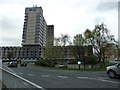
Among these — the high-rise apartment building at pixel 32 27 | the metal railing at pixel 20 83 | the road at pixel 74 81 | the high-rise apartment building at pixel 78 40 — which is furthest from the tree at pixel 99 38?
the high-rise apartment building at pixel 32 27

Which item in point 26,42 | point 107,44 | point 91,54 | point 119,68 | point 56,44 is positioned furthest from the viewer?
point 26,42

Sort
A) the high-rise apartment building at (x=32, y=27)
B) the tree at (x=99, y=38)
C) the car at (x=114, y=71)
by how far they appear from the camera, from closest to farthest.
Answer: the car at (x=114, y=71)
the tree at (x=99, y=38)
the high-rise apartment building at (x=32, y=27)

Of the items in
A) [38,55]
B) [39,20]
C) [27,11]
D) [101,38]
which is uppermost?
[27,11]

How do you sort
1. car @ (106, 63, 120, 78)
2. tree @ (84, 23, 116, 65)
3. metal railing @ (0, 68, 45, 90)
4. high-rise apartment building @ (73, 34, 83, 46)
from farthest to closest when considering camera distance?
high-rise apartment building @ (73, 34, 83, 46) < tree @ (84, 23, 116, 65) < car @ (106, 63, 120, 78) < metal railing @ (0, 68, 45, 90)

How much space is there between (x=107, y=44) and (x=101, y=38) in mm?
Answer: 2273

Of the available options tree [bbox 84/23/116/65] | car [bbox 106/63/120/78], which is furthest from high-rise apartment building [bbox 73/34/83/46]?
car [bbox 106/63/120/78]

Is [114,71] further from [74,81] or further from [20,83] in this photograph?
[20,83]

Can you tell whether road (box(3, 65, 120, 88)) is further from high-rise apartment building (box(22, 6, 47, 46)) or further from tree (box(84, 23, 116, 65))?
high-rise apartment building (box(22, 6, 47, 46))

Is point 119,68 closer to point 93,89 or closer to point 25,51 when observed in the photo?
point 93,89

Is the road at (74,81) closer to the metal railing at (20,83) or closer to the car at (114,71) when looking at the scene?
the car at (114,71)

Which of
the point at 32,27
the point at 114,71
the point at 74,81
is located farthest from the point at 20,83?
the point at 32,27

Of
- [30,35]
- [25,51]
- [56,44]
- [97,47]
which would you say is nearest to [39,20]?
[30,35]

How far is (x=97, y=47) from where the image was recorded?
34250 millimetres

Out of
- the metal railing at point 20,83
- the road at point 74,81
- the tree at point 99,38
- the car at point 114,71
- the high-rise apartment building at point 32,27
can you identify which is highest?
the high-rise apartment building at point 32,27
